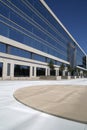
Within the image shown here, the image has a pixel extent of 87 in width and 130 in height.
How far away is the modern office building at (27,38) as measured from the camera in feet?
119

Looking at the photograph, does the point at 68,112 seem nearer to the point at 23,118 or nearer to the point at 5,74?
the point at 23,118

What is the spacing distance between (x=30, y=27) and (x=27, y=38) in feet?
11.6

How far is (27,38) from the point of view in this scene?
150 feet

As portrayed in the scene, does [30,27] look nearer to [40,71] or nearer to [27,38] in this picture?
[27,38]

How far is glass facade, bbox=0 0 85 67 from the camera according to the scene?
121 feet

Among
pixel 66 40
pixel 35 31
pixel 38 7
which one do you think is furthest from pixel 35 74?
pixel 66 40

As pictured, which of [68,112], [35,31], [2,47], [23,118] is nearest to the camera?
[23,118]

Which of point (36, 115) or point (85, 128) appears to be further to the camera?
point (36, 115)

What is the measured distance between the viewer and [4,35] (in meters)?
35.2

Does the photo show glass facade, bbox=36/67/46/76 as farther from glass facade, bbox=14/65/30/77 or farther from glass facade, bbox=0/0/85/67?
glass facade, bbox=14/65/30/77

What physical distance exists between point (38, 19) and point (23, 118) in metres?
48.4

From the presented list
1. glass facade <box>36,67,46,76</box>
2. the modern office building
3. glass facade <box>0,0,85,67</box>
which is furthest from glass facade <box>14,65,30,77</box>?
glass facade <box>36,67,46,76</box>

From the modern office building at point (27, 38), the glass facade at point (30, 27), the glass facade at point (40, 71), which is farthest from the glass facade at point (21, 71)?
the glass facade at point (40, 71)

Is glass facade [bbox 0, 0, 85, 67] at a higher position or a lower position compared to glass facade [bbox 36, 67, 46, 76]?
higher
